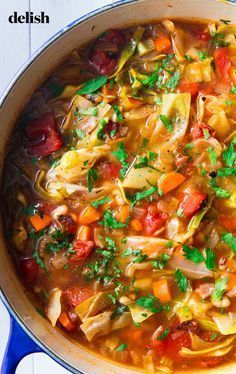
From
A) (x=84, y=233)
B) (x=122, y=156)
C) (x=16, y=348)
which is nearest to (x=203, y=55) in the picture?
(x=122, y=156)

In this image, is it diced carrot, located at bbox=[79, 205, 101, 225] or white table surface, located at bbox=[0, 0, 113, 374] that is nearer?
diced carrot, located at bbox=[79, 205, 101, 225]

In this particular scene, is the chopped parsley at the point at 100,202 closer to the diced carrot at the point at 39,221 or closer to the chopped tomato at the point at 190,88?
the diced carrot at the point at 39,221

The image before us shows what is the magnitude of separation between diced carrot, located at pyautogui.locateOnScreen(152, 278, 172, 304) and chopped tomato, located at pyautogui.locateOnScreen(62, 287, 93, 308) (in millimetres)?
458

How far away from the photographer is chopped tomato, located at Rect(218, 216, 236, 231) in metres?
4.78

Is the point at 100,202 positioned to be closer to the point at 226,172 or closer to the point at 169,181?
the point at 169,181

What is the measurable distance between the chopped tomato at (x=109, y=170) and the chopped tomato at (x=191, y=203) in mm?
500

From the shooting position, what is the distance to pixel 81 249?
4.73 m

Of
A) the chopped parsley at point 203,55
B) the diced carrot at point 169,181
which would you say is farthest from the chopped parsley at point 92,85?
the diced carrot at point 169,181

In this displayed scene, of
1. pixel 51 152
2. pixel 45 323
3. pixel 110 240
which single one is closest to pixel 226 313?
pixel 110 240

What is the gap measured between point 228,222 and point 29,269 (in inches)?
56.7

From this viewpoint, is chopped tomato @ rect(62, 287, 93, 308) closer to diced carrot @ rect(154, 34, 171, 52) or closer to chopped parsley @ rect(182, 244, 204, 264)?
chopped parsley @ rect(182, 244, 204, 264)

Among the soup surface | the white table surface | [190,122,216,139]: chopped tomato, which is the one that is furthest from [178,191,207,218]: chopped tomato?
the white table surface

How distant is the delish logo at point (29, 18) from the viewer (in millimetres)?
5211

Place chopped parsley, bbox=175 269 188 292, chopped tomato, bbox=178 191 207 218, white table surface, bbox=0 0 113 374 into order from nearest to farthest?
chopped tomato, bbox=178 191 207 218 < chopped parsley, bbox=175 269 188 292 < white table surface, bbox=0 0 113 374
